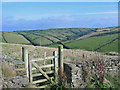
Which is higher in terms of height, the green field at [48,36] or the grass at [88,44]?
the green field at [48,36]

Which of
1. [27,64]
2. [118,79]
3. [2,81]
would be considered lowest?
[118,79]

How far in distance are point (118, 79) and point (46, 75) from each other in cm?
391

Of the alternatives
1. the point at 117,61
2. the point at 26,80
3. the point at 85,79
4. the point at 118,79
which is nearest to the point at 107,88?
the point at 85,79

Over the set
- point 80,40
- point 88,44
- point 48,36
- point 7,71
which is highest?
point 48,36

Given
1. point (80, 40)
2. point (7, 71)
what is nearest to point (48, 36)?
point (80, 40)

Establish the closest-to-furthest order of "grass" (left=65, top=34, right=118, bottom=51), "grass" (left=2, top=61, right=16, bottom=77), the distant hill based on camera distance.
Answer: "grass" (left=2, top=61, right=16, bottom=77)
the distant hill
"grass" (left=65, top=34, right=118, bottom=51)

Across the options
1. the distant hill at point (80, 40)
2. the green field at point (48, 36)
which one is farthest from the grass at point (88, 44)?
the green field at point (48, 36)

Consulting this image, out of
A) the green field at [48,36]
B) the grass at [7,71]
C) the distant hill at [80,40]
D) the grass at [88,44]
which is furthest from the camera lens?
the green field at [48,36]

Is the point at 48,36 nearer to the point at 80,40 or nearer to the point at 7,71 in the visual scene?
the point at 80,40

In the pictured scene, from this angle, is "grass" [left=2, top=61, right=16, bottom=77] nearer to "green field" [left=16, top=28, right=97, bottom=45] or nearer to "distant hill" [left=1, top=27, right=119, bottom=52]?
"distant hill" [left=1, top=27, right=119, bottom=52]

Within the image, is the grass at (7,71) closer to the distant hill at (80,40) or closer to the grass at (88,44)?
the distant hill at (80,40)

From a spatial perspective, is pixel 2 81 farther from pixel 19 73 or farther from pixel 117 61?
pixel 117 61

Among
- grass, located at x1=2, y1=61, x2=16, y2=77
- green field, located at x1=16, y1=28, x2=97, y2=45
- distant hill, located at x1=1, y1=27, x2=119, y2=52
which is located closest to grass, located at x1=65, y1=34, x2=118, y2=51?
distant hill, located at x1=1, y1=27, x2=119, y2=52

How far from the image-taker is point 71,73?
24.1ft
